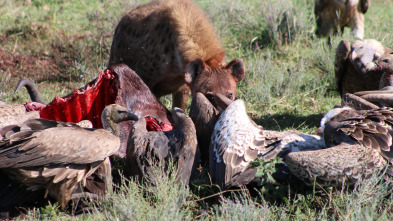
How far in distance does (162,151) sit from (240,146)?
64 cm

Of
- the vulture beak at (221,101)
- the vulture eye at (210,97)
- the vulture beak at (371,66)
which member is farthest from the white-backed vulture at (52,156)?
the vulture beak at (371,66)

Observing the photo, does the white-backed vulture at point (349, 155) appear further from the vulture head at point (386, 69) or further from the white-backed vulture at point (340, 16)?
the white-backed vulture at point (340, 16)

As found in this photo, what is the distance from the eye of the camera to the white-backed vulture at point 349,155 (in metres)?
3.44

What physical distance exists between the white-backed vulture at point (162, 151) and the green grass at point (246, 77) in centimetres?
14

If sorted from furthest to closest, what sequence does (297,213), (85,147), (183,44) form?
Result: (183,44) → (85,147) → (297,213)

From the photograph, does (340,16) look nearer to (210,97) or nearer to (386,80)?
(386,80)

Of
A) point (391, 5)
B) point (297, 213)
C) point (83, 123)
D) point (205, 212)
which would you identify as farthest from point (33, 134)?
point (391, 5)

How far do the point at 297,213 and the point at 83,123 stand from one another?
7.04 ft

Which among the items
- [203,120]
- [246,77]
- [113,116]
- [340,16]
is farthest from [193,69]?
[340,16]

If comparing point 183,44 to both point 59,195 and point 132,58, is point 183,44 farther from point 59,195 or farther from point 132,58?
point 59,195

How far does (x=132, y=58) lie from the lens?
20.0ft

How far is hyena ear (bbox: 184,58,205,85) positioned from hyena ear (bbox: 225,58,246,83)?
0.37 m

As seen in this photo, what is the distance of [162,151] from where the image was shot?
3938mm

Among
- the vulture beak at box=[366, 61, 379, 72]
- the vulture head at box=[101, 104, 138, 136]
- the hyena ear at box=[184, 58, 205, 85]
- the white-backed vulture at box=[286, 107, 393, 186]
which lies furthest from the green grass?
the hyena ear at box=[184, 58, 205, 85]
